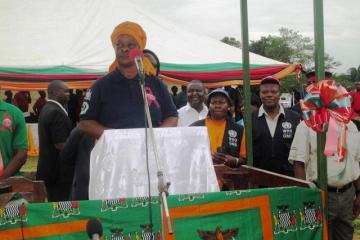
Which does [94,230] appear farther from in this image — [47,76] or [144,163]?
[47,76]

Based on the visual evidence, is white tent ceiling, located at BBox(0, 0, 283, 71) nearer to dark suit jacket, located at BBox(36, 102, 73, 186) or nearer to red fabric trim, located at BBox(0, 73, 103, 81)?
red fabric trim, located at BBox(0, 73, 103, 81)

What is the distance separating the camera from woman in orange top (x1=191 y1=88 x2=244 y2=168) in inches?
160

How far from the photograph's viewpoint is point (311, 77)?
7.08 metres

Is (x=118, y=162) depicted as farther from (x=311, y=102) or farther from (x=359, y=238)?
(x=359, y=238)

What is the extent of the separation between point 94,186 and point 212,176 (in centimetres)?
68

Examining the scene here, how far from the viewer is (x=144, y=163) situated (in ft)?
9.41

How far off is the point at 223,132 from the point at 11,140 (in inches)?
69.2

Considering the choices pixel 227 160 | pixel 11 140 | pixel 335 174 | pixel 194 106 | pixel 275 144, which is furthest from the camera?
pixel 194 106

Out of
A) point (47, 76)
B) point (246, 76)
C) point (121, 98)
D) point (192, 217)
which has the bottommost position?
point (192, 217)

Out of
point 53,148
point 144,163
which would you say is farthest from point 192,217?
point 53,148

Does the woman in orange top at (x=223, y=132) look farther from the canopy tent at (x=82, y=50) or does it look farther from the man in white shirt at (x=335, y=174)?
the canopy tent at (x=82, y=50)

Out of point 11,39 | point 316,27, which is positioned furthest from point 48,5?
point 316,27

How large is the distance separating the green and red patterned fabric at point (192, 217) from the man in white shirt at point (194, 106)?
10.4ft

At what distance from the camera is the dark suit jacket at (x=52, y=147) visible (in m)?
5.06
